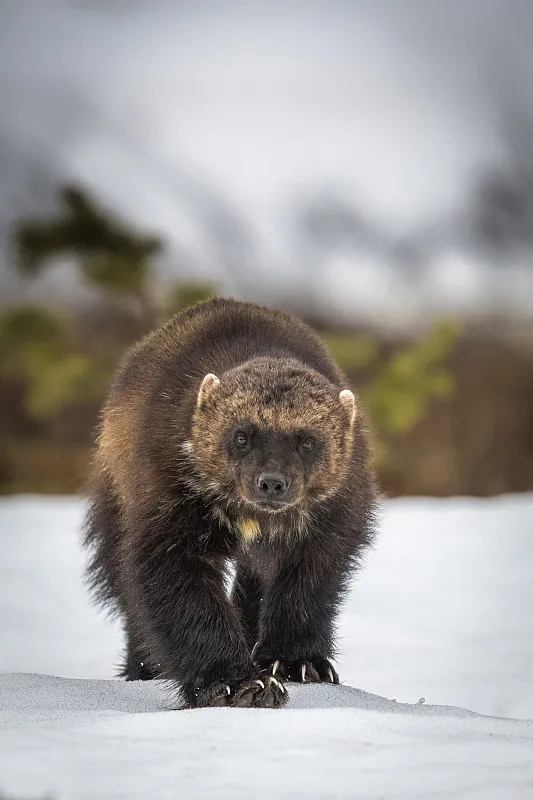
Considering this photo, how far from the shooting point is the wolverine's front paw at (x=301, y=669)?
439 cm

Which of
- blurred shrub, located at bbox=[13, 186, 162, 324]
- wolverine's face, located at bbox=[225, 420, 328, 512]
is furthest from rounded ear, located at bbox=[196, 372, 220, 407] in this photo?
blurred shrub, located at bbox=[13, 186, 162, 324]

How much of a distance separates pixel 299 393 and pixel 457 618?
9.38ft

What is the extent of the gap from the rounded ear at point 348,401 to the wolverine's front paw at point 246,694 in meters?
1.03

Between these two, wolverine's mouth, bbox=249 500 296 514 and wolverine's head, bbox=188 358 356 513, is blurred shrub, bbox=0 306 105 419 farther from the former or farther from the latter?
wolverine's mouth, bbox=249 500 296 514

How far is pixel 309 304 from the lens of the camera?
1571 centimetres

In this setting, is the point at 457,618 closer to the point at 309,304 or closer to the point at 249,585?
the point at 249,585

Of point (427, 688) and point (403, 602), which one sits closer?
point (427, 688)

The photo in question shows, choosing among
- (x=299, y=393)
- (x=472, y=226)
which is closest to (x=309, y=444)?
(x=299, y=393)

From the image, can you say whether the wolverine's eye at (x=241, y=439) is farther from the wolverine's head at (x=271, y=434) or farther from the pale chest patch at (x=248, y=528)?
the pale chest patch at (x=248, y=528)

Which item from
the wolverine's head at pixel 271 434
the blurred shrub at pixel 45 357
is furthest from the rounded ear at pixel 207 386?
the blurred shrub at pixel 45 357

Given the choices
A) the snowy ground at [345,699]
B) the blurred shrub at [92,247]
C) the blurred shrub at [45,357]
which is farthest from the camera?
the blurred shrub at [92,247]

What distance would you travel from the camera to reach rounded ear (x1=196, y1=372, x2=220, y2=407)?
14.0 ft

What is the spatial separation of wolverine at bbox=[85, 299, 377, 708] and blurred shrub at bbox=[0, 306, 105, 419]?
7.75m

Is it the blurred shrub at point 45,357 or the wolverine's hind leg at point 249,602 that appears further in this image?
the blurred shrub at point 45,357
